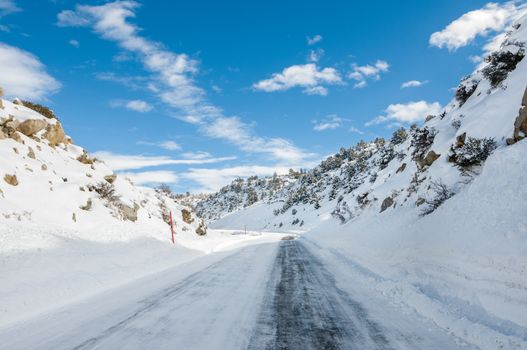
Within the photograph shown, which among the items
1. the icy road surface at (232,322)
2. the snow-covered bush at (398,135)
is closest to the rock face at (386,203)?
the icy road surface at (232,322)

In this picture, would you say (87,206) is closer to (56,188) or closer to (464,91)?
(56,188)

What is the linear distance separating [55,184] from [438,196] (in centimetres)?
1636

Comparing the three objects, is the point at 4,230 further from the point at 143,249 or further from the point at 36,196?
the point at 143,249

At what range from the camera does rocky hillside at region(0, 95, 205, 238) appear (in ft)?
45.1

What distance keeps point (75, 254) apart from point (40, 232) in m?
1.51

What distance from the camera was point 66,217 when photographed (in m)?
14.7

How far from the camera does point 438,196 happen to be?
1348 centimetres

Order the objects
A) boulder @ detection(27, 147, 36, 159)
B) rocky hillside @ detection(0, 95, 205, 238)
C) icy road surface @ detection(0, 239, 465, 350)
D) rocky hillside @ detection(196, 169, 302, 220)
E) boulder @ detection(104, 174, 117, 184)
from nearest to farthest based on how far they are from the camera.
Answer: icy road surface @ detection(0, 239, 465, 350) → rocky hillside @ detection(0, 95, 205, 238) → boulder @ detection(27, 147, 36, 159) → boulder @ detection(104, 174, 117, 184) → rocky hillside @ detection(196, 169, 302, 220)

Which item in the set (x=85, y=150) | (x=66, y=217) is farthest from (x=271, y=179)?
(x=66, y=217)

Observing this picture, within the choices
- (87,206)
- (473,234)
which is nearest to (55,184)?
(87,206)

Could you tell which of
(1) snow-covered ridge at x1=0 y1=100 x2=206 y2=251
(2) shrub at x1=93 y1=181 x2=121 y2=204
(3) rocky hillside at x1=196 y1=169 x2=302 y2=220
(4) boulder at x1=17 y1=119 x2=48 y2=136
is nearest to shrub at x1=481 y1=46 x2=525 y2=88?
(1) snow-covered ridge at x1=0 y1=100 x2=206 y2=251

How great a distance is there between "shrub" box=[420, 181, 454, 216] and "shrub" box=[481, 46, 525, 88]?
9.75 metres

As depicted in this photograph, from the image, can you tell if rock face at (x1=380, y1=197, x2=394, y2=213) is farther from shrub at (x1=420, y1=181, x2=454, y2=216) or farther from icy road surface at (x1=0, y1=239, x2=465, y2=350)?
icy road surface at (x1=0, y1=239, x2=465, y2=350)

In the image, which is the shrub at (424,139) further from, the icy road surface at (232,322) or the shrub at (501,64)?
the icy road surface at (232,322)
